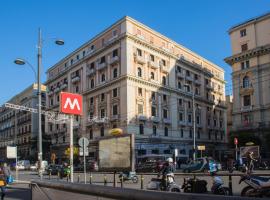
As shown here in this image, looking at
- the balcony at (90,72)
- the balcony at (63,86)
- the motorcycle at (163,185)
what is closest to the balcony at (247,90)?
the balcony at (90,72)

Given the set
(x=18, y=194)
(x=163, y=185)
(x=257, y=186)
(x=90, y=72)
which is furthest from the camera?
(x=90, y=72)

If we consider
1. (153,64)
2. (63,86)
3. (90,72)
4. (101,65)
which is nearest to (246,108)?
(153,64)

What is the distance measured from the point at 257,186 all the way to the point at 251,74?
163 feet

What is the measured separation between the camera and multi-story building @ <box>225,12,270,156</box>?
56.7 metres

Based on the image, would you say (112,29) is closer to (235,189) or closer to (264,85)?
(264,85)

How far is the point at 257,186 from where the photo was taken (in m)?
11.2

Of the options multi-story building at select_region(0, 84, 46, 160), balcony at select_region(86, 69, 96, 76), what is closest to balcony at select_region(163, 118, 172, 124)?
balcony at select_region(86, 69, 96, 76)

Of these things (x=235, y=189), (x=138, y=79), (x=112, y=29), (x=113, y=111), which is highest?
(x=112, y=29)

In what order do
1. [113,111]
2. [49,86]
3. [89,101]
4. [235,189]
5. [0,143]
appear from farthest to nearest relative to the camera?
[0,143] → [49,86] → [89,101] → [113,111] → [235,189]

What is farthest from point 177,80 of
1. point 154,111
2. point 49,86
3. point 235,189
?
point 235,189

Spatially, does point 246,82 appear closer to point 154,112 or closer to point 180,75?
point 180,75

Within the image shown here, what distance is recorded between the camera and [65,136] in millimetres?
74875

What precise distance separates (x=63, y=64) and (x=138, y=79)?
2356cm

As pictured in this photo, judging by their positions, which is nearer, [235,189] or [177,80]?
[235,189]
